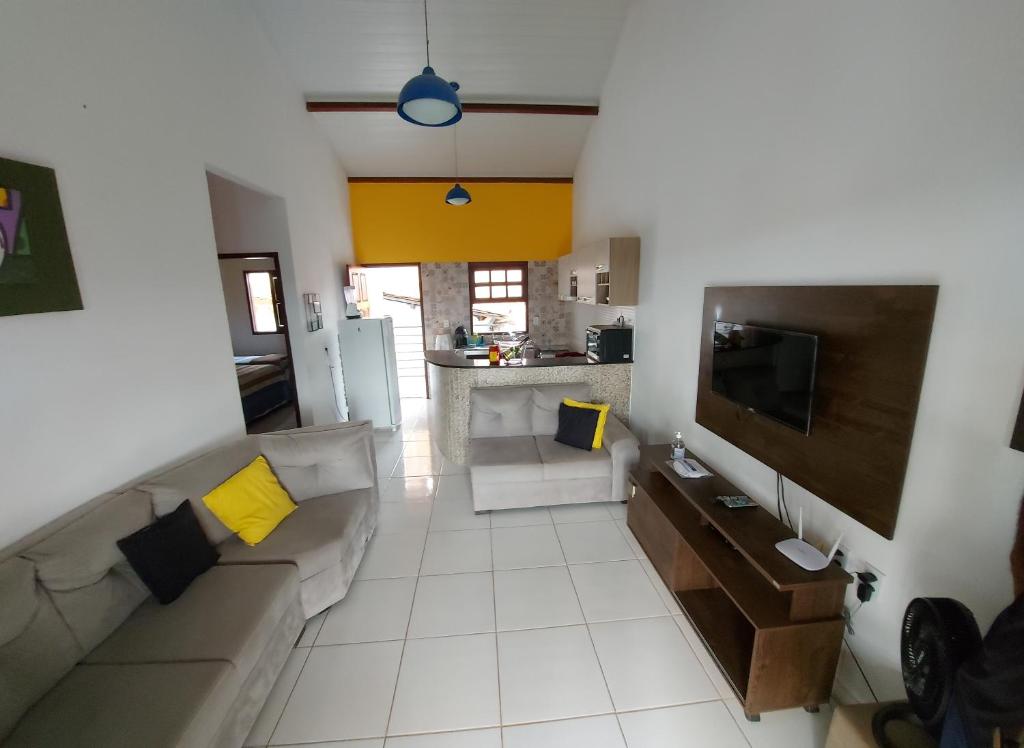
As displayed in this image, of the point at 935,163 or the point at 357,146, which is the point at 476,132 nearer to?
the point at 357,146

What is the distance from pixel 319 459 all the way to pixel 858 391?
2.89 metres

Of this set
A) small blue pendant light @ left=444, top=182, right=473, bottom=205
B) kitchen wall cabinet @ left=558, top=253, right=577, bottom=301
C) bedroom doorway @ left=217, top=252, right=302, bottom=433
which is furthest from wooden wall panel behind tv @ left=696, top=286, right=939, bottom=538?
bedroom doorway @ left=217, top=252, right=302, bottom=433

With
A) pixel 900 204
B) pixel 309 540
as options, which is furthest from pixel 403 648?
pixel 900 204

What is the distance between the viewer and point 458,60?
4.19m

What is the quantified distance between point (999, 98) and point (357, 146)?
5.91 metres

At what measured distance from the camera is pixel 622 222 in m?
4.16

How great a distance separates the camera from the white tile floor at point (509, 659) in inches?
65.9

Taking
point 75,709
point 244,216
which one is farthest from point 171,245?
point 75,709

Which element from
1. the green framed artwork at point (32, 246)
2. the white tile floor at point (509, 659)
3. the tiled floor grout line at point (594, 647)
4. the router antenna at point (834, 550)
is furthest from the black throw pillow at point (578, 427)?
the green framed artwork at point (32, 246)

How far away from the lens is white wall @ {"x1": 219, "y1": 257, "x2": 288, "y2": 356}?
626 cm

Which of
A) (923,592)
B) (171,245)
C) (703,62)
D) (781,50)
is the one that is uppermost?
(703,62)

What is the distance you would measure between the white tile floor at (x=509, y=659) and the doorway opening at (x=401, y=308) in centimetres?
356

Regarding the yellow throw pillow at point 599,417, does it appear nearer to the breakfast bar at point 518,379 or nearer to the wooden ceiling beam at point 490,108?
the breakfast bar at point 518,379

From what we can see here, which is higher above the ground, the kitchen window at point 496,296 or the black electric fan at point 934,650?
the kitchen window at point 496,296
